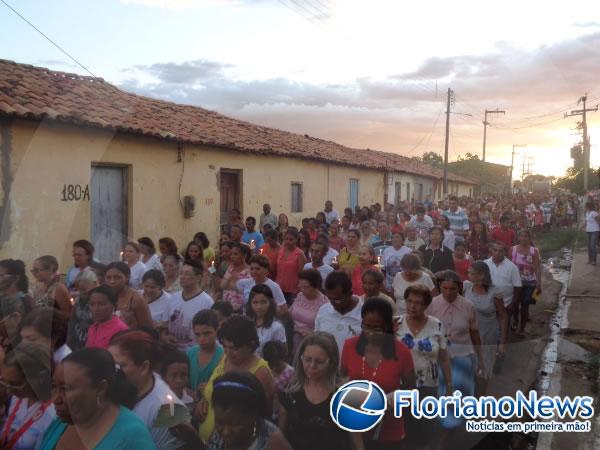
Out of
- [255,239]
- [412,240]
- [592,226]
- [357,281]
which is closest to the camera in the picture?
[357,281]

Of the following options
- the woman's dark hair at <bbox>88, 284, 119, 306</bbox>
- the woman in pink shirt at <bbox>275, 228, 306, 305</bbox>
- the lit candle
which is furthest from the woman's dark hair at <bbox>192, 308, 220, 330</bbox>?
the woman in pink shirt at <bbox>275, 228, 306, 305</bbox>

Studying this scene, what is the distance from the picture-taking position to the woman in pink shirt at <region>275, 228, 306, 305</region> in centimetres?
643

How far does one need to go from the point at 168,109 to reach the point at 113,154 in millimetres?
4360

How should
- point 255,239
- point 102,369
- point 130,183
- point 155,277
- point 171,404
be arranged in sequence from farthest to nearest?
point 130,183
point 255,239
point 155,277
point 171,404
point 102,369

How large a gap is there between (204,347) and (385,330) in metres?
1.11

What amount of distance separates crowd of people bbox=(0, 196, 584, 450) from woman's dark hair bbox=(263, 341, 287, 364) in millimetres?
13

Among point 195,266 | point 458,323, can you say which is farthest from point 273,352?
point 458,323

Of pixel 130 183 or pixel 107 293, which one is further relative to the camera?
pixel 130 183

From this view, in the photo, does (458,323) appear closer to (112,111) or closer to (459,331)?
(459,331)

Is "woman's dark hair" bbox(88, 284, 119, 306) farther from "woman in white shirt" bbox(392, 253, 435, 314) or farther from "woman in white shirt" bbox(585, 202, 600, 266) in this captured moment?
"woman in white shirt" bbox(585, 202, 600, 266)

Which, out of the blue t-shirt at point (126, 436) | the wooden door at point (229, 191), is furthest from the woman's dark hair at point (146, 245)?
the wooden door at point (229, 191)

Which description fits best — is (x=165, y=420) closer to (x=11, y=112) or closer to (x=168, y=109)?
(x=11, y=112)

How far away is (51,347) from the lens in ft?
10.4

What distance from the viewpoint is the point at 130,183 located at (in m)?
9.29
